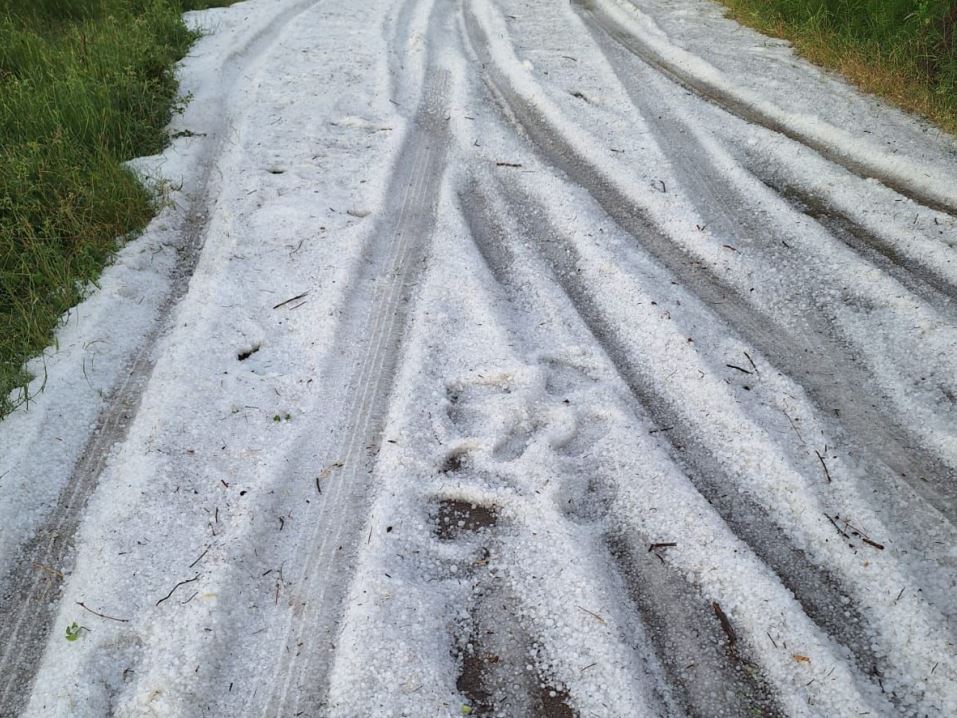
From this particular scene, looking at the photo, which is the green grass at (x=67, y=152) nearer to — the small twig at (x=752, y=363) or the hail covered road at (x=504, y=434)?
the hail covered road at (x=504, y=434)

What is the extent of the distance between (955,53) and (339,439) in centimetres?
499

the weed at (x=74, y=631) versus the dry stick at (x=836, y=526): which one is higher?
the weed at (x=74, y=631)

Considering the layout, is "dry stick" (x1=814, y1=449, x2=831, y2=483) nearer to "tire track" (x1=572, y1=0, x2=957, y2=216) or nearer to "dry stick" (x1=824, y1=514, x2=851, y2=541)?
"dry stick" (x1=824, y1=514, x2=851, y2=541)

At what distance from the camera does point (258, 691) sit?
1859mm

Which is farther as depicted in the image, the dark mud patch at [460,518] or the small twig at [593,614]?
the dark mud patch at [460,518]

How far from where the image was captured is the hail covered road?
191 cm

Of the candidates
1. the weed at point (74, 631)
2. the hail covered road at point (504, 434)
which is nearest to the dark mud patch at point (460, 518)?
the hail covered road at point (504, 434)

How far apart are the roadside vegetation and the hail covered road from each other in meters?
0.36

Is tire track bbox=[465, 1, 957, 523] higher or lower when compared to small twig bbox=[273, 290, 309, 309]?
lower

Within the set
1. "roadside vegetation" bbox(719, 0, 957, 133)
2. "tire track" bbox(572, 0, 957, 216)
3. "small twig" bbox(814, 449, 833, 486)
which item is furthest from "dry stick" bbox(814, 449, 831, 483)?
"roadside vegetation" bbox(719, 0, 957, 133)

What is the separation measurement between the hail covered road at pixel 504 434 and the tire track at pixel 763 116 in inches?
1.4

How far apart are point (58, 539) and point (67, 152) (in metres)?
2.62

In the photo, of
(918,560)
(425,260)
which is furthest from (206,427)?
(918,560)

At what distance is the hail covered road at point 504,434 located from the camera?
1909mm
